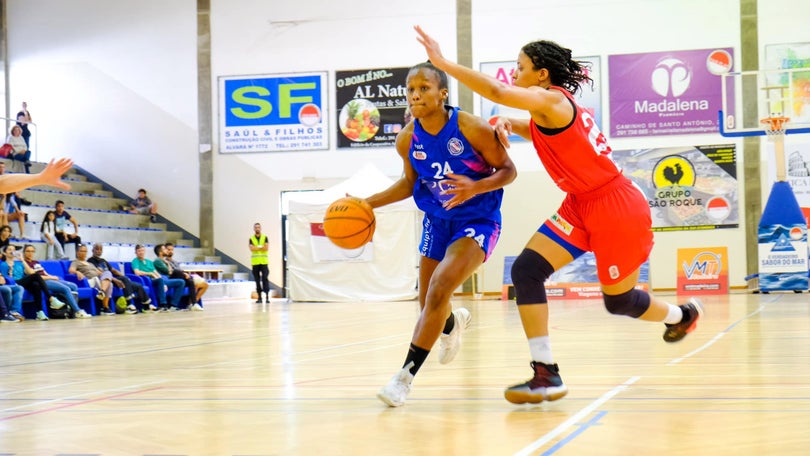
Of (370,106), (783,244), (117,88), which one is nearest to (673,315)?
(783,244)

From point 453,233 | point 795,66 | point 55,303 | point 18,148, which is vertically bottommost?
point 55,303

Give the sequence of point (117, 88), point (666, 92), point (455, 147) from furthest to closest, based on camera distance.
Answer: point (117, 88) → point (666, 92) → point (455, 147)

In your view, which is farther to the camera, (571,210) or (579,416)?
(571,210)

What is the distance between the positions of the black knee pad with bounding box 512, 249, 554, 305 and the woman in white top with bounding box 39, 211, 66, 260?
49.1 ft

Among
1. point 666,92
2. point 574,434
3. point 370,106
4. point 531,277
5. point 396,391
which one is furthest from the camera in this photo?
point 370,106

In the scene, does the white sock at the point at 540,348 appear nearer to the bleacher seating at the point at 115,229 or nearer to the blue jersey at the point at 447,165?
the blue jersey at the point at 447,165

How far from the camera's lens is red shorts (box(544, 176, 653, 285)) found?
4.37 m

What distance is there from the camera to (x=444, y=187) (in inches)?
188

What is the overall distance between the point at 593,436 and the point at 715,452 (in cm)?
45

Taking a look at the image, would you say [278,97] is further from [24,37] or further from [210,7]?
[24,37]

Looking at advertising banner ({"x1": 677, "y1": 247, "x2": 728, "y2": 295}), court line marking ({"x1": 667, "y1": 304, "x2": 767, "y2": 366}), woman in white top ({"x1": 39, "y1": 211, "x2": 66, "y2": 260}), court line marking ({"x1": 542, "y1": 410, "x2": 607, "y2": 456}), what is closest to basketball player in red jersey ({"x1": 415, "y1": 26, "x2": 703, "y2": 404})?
court line marking ({"x1": 542, "y1": 410, "x2": 607, "y2": 456})

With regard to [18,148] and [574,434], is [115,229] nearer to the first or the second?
[18,148]

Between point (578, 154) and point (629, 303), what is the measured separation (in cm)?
81

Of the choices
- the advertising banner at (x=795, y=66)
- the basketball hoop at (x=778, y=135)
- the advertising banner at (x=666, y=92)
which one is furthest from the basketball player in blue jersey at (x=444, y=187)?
the advertising banner at (x=666, y=92)
